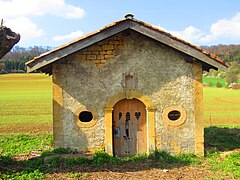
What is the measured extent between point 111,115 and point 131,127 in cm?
87

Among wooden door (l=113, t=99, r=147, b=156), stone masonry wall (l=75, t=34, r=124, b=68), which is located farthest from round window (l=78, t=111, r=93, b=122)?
stone masonry wall (l=75, t=34, r=124, b=68)

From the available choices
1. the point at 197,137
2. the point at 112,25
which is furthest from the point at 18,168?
the point at 197,137

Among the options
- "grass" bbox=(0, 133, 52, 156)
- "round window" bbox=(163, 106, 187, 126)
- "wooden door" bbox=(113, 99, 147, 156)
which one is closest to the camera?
"round window" bbox=(163, 106, 187, 126)

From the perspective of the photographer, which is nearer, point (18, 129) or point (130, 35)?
point (130, 35)

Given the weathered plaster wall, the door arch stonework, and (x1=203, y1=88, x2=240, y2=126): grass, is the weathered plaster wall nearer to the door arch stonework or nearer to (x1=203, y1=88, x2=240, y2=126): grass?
the door arch stonework

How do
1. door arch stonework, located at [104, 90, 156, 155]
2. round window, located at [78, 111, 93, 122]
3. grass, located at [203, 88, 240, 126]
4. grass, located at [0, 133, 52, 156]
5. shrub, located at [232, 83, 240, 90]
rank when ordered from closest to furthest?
1. door arch stonework, located at [104, 90, 156, 155]
2. round window, located at [78, 111, 93, 122]
3. grass, located at [0, 133, 52, 156]
4. grass, located at [203, 88, 240, 126]
5. shrub, located at [232, 83, 240, 90]

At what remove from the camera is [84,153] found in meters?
9.61

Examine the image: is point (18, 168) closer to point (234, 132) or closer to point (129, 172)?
point (129, 172)

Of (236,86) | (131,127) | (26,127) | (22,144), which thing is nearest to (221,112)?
(26,127)

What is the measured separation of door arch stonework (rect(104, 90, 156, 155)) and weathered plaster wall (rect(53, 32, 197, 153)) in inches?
5.8

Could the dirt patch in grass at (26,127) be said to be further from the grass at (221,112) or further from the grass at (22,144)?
the grass at (221,112)

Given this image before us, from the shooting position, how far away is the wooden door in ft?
32.9

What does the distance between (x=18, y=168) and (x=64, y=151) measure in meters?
1.61

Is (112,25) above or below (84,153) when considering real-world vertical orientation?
above
